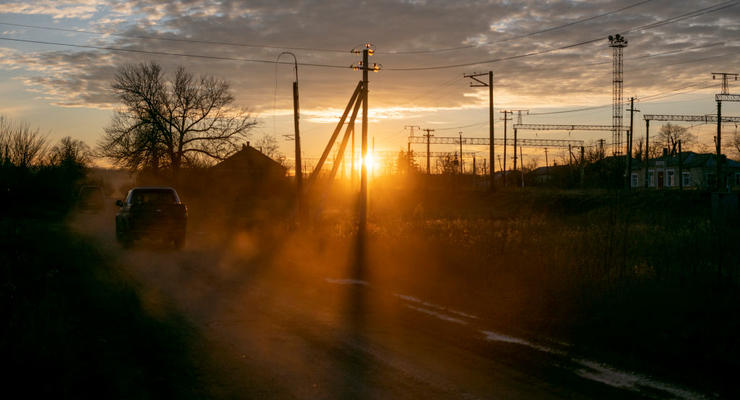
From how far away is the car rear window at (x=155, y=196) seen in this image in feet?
62.5

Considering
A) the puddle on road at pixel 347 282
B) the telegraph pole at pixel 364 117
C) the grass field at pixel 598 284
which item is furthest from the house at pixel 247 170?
the puddle on road at pixel 347 282

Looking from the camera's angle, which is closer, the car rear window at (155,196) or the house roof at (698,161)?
the car rear window at (155,196)

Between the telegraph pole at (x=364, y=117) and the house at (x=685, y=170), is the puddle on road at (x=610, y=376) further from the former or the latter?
the house at (x=685, y=170)

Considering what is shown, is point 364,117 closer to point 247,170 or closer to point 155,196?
point 155,196

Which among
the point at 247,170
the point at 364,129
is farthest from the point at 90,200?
the point at 364,129

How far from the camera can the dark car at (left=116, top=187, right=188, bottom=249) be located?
18.3m

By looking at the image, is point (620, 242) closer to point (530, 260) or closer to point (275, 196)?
point (530, 260)

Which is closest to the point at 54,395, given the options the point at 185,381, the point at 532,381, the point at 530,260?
Answer: the point at 185,381

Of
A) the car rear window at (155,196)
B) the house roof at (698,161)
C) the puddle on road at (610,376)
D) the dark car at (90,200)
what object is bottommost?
the puddle on road at (610,376)

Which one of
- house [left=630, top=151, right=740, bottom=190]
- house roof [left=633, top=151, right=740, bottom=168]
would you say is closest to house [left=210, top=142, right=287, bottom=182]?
house [left=630, top=151, right=740, bottom=190]

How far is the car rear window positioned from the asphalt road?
8.35m

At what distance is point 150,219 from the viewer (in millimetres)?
18375

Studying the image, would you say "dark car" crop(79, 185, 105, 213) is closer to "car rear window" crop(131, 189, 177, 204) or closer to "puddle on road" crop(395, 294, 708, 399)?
"car rear window" crop(131, 189, 177, 204)

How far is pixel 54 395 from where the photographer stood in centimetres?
490
